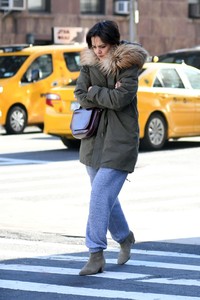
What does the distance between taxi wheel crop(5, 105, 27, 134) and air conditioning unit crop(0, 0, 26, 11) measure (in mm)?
10234

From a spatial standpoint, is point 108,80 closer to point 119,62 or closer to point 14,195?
point 119,62

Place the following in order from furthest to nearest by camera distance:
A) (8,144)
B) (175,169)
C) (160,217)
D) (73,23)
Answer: (73,23)
(8,144)
(175,169)
(160,217)

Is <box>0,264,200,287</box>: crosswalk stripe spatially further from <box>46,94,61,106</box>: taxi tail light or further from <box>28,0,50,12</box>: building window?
<box>28,0,50,12</box>: building window

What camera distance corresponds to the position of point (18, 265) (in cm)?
896

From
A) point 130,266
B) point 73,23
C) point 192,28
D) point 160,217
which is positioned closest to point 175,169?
point 160,217

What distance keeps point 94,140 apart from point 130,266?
3.18 ft

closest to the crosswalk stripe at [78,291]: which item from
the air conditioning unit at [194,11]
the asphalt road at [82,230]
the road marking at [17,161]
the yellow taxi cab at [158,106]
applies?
the asphalt road at [82,230]

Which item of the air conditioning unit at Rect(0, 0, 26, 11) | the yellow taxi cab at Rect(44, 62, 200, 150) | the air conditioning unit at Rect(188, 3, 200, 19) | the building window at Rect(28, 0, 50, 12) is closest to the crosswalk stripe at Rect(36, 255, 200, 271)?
the yellow taxi cab at Rect(44, 62, 200, 150)

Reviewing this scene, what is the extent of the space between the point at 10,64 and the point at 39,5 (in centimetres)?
1073

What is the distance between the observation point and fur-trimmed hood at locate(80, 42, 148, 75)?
8516mm

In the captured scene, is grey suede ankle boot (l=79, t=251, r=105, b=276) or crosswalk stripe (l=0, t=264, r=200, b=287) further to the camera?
grey suede ankle boot (l=79, t=251, r=105, b=276)

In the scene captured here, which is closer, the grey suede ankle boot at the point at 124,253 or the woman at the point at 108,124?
the woman at the point at 108,124

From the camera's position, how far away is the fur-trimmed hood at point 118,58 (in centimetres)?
852

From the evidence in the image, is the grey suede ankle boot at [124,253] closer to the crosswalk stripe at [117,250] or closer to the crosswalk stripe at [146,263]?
the crosswalk stripe at [146,263]
